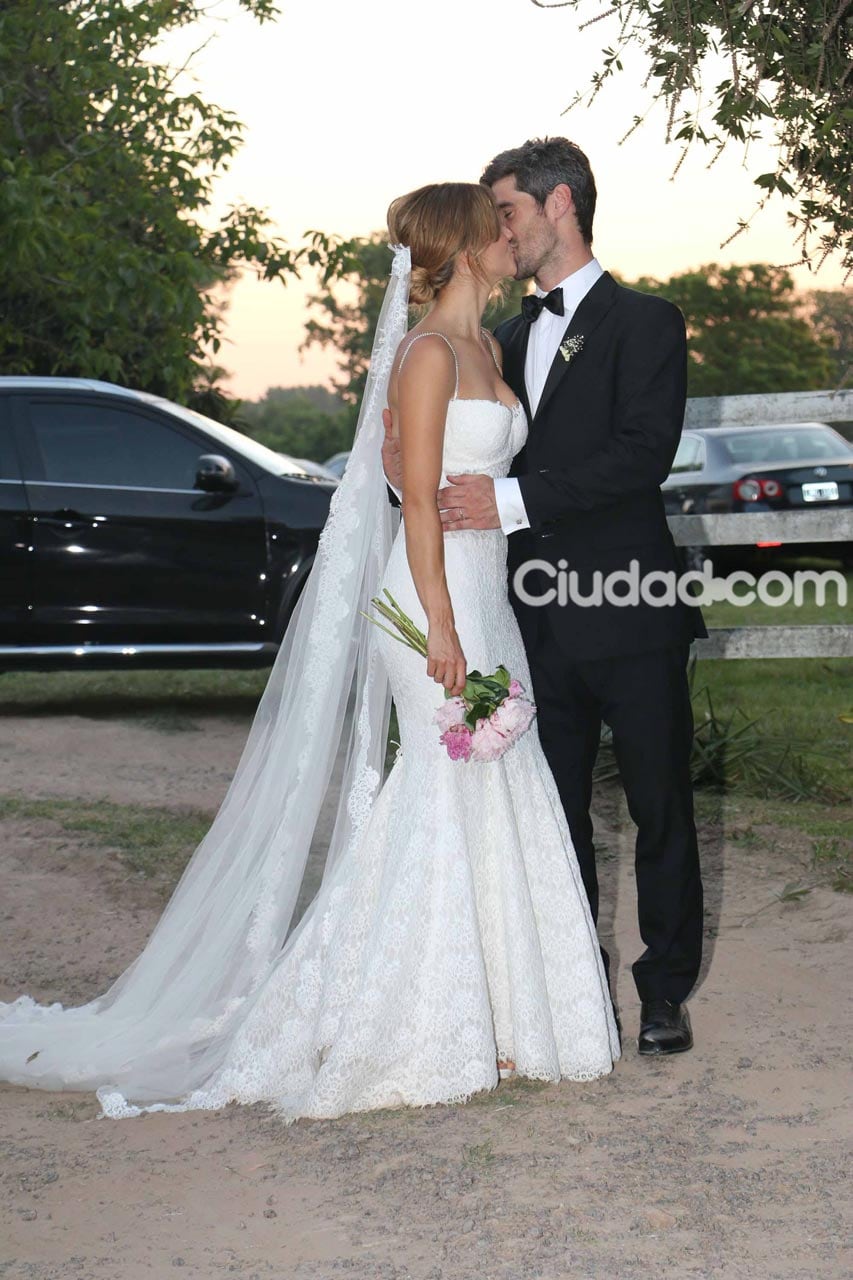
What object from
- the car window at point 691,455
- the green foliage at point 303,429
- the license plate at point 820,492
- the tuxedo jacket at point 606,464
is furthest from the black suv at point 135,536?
the green foliage at point 303,429

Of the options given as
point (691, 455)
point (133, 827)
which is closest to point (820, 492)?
point (691, 455)

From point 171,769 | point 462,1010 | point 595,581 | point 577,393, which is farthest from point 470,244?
point 171,769

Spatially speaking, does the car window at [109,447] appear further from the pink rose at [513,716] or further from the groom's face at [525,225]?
the pink rose at [513,716]

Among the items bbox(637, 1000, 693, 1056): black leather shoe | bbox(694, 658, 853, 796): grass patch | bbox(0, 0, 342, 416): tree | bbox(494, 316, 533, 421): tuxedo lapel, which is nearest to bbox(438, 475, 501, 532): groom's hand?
bbox(494, 316, 533, 421): tuxedo lapel

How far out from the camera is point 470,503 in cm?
385

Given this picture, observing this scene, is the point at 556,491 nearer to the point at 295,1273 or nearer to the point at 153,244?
the point at 295,1273

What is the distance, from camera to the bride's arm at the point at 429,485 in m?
3.74

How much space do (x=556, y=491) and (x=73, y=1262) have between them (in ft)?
6.76

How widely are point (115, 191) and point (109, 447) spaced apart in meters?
4.62

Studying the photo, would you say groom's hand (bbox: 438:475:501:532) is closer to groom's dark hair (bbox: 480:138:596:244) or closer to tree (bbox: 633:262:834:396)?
groom's dark hair (bbox: 480:138:596:244)

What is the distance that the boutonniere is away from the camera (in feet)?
13.1

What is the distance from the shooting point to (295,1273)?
294 centimetres

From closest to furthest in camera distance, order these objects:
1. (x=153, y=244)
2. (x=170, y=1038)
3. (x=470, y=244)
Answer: (x=470, y=244) < (x=170, y=1038) < (x=153, y=244)

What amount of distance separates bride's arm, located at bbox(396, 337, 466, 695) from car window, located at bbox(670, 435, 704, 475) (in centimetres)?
1191
